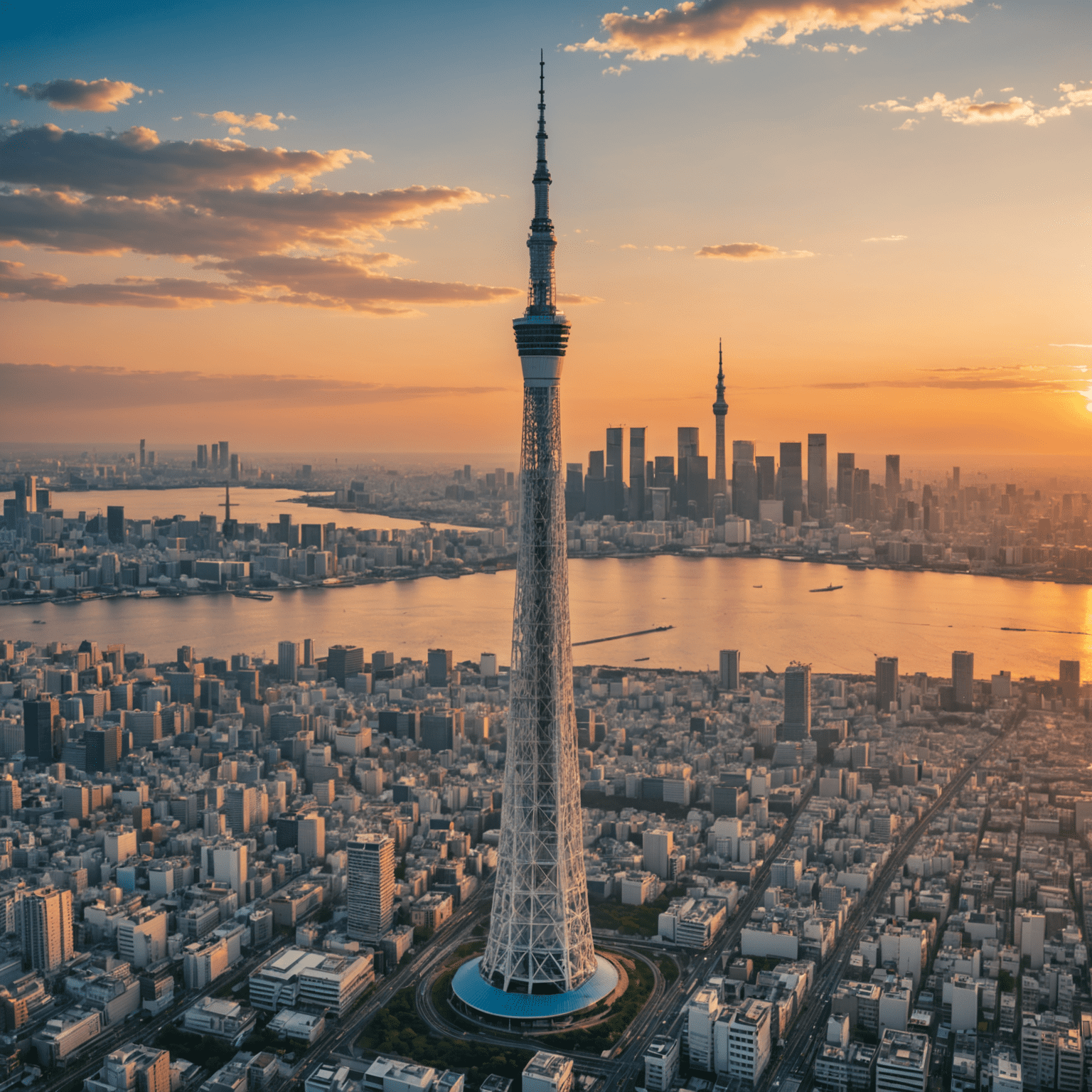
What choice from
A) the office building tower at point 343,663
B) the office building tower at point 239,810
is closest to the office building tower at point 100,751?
the office building tower at point 239,810

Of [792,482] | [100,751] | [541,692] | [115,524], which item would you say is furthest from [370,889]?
[792,482]

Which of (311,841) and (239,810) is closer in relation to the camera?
(311,841)

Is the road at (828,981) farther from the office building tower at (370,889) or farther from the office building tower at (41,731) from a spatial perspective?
the office building tower at (41,731)

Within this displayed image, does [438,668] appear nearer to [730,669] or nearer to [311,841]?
[730,669]

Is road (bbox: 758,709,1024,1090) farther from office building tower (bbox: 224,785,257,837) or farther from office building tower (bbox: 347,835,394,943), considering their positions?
office building tower (bbox: 224,785,257,837)

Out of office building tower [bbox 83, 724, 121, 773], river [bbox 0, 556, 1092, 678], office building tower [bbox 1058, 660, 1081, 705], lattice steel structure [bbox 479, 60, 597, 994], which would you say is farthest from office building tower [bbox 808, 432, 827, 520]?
lattice steel structure [bbox 479, 60, 597, 994]

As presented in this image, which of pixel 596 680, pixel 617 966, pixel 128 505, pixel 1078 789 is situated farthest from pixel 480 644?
pixel 128 505

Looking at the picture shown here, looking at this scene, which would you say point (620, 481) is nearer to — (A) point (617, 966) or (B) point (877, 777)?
(B) point (877, 777)
